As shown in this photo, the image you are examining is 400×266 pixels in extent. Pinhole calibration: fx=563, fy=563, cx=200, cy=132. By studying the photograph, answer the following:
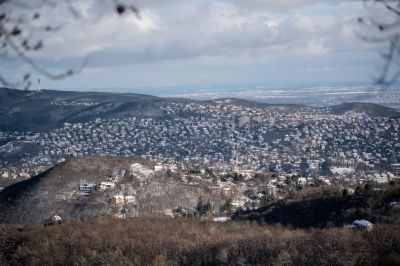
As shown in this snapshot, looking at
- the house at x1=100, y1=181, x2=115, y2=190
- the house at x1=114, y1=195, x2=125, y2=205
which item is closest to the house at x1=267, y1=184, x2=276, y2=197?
the house at x1=114, y1=195, x2=125, y2=205

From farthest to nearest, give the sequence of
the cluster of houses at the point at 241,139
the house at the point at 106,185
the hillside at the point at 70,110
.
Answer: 1. the hillside at the point at 70,110
2. the cluster of houses at the point at 241,139
3. the house at the point at 106,185

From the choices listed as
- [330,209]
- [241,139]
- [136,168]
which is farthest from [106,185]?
[241,139]

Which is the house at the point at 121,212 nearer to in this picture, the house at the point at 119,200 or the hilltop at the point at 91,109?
the house at the point at 119,200

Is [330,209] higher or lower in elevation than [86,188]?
higher

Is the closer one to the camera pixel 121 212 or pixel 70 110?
pixel 121 212

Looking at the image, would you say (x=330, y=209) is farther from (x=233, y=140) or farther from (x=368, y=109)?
(x=368, y=109)

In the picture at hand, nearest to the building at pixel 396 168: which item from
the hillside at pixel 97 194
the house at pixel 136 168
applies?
the hillside at pixel 97 194
